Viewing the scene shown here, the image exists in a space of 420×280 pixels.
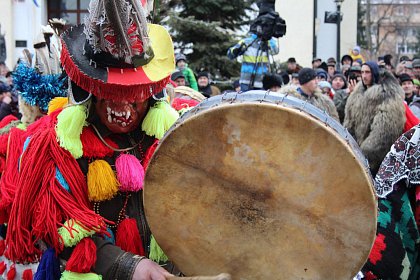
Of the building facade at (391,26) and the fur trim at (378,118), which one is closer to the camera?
the fur trim at (378,118)

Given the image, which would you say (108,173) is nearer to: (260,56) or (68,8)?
(260,56)

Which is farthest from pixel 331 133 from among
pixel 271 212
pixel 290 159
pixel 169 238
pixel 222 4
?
pixel 222 4

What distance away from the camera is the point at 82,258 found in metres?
2.76

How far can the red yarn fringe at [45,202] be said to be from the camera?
2.78 meters

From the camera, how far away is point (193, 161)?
2.41 metres

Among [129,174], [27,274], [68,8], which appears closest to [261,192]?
[129,174]

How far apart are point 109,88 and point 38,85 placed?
59.0 inches

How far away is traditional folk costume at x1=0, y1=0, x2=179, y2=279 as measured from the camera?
2777mm

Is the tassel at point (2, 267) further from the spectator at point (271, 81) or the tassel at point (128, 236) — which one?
the spectator at point (271, 81)

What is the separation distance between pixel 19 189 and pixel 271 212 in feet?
3.79

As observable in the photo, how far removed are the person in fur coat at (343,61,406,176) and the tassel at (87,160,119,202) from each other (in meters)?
3.97

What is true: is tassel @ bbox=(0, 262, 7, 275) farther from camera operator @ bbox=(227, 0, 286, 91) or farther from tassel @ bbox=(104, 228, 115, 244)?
camera operator @ bbox=(227, 0, 286, 91)

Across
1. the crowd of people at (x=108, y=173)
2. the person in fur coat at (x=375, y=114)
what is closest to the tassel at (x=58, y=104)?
the crowd of people at (x=108, y=173)

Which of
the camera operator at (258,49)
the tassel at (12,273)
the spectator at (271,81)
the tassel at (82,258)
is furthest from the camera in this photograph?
the camera operator at (258,49)
